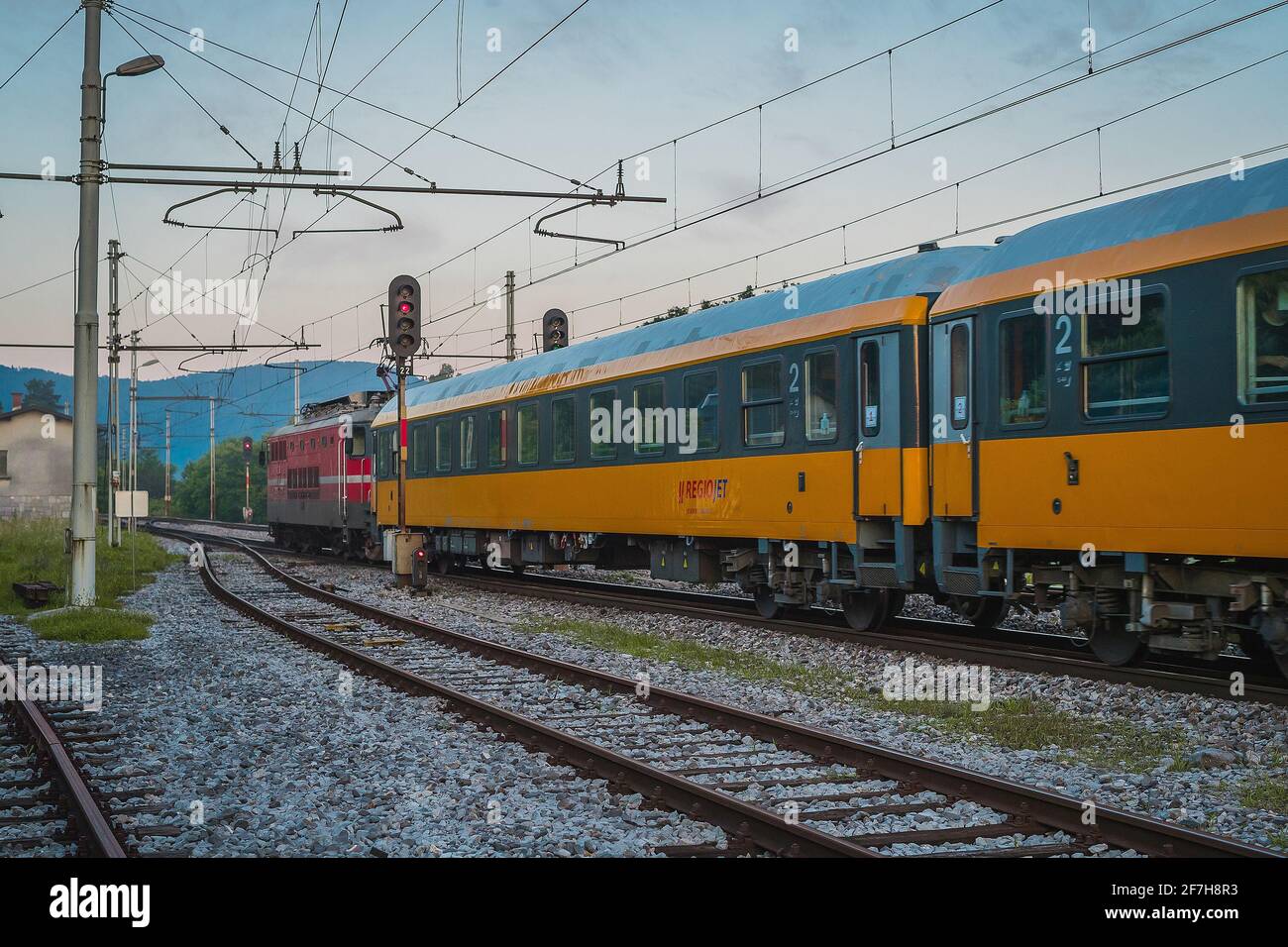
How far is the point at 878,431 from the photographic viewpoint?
12539 mm

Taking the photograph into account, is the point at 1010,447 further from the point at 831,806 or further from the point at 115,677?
the point at 115,677

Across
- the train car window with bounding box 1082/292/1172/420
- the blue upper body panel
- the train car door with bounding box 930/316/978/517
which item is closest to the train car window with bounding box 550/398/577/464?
the train car door with bounding box 930/316/978/517

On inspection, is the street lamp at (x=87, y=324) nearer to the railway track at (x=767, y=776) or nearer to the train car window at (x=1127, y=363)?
the railway track at (x=767, y=776)

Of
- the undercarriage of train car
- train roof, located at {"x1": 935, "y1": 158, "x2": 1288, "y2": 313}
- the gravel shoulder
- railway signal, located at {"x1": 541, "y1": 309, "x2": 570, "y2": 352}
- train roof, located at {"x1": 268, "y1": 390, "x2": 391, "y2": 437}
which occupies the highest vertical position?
railway signal, located at {"x1": 541, "y1": 309, "x2": 570, "y2": 352}

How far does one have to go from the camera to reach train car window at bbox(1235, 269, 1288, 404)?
859 centimetres

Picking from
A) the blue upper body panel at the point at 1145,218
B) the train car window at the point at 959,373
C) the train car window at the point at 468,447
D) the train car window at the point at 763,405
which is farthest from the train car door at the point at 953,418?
the train car window at the point at 468,447

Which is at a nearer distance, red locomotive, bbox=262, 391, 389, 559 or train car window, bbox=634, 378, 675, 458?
train car window, bbox=634, 378, 675, 458

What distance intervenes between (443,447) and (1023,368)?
1621 centimetres

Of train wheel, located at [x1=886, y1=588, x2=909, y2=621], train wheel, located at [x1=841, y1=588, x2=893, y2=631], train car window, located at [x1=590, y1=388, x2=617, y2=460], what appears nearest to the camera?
train wheel, located at [x1=841, y1=588, x2=893, y2=631]

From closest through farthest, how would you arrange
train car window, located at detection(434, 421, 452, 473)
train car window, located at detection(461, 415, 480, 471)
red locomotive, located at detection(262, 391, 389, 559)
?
train car window, located at detection(461, 415, 480, 471)
train car window, located at detection(434, 421, 452, 473)
red locomotive, located at detection(262, 391, 389, 559)

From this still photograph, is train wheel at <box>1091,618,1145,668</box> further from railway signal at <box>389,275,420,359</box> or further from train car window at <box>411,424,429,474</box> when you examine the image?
train car window at <box>411,424,429,474</box>

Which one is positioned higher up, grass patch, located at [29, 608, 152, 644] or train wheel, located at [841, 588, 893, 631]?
train wheel, located at [841, 588, 893, 631]

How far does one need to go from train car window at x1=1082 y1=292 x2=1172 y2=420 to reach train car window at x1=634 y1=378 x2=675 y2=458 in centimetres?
715
